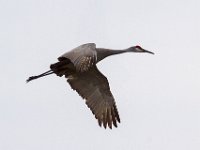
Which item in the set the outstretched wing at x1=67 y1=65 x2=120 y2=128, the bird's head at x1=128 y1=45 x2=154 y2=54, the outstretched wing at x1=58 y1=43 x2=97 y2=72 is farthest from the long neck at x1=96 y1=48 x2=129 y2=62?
the bird's head at x1=128 y1=45 x2=154 y2=54

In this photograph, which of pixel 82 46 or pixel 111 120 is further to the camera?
pixel 111 120

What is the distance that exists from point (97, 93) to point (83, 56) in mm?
3725

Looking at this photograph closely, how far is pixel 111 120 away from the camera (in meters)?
32.6

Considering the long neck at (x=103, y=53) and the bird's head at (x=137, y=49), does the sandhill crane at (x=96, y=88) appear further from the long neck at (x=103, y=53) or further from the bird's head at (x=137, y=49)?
the bird's head at (x=137, y=49)

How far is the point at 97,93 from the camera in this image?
32.7 meters

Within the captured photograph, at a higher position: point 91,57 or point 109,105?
point 91,57

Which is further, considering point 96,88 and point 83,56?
point 96,88

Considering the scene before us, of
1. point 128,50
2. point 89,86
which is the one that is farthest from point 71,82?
point 128,50

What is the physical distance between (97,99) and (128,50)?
2442 mm

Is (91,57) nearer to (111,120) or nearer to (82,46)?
(82,46)

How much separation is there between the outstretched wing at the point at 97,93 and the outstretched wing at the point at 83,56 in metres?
2.33

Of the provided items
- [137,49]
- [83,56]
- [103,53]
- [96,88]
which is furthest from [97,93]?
[83,56]

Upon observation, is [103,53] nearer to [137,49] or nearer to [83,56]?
[137,49]

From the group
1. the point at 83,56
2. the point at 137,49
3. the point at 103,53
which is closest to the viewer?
the point at 83,56
